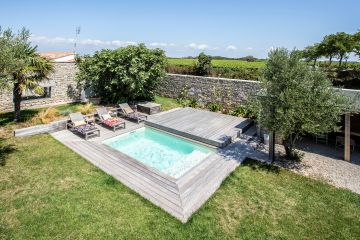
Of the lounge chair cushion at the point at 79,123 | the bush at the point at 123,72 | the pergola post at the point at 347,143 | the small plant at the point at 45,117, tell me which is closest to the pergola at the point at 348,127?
the pergola post at the point at 347,143

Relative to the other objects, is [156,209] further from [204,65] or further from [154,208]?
[204,65]

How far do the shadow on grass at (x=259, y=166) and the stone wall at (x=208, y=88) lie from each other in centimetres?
595

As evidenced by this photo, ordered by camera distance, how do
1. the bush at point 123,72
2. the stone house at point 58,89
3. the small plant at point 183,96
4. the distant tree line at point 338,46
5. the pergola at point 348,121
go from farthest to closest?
the distant tree line at point 338,46 → the small plant at point 183,96 → the stone house at point 58,89 → the bush at point 123,72 → the pergola at point 348,121

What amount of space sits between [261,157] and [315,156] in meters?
2.51

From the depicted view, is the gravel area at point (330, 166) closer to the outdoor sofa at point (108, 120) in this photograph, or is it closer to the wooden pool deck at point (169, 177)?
the wooden pool deck at point (169, 177)

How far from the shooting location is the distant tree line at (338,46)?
25625mm

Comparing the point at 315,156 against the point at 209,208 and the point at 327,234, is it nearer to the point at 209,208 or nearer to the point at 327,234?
the point at 327,234

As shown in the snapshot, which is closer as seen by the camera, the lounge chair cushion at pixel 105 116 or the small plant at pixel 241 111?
the lounge chair cushion at pixel 105 116

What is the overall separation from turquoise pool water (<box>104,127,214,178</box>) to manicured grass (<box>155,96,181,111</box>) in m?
4.38

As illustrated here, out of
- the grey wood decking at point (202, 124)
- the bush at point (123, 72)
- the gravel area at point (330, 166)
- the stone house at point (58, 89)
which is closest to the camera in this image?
the gravel area at point (330, 166)

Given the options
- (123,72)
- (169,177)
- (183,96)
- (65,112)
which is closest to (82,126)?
(65,112)

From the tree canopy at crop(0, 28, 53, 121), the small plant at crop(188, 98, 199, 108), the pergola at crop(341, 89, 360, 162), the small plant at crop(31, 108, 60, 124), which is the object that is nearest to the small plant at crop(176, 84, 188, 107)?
the small plant at crop(188, 98, 199, 108)

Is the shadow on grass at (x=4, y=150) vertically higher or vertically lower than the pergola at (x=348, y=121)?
lower

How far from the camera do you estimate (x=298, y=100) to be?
28.3 feet
